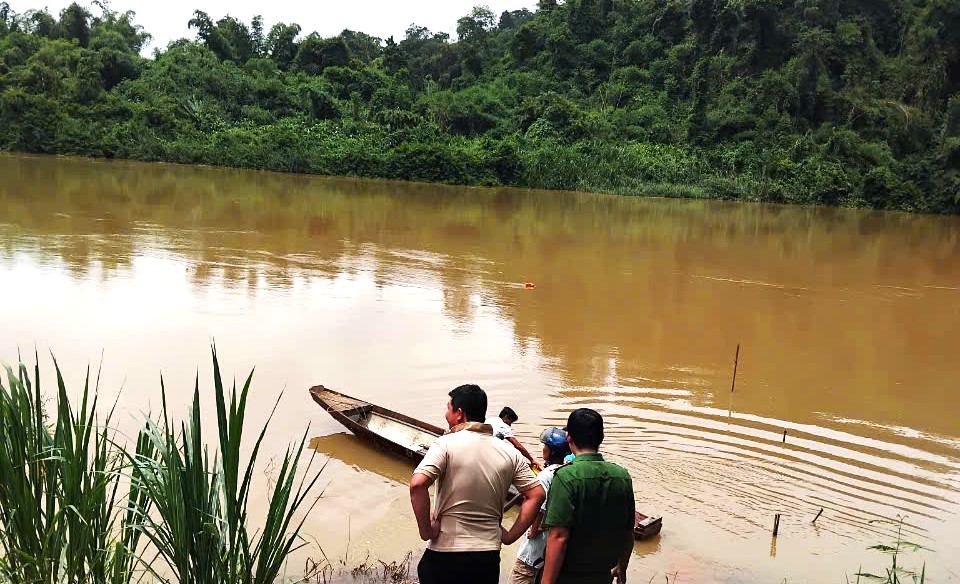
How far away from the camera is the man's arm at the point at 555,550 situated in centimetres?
253

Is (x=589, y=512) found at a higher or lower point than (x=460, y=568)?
higher

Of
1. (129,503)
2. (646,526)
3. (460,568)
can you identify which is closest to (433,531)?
(460,568)

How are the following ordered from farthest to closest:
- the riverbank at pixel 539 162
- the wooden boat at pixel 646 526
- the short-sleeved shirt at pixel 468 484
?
1. the riverbank at pixel 539 162
2. the wooden boat at pixel 646 526
3. the short-sleeved shirt at pixel 468 484

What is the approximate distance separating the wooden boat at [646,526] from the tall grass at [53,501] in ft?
9.80

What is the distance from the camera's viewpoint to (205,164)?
3462 cm

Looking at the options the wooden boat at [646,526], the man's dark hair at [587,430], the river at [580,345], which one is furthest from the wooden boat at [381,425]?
the man's dark hair at [587,430]

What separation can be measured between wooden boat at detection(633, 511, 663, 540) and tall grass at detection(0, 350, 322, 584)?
109 inches

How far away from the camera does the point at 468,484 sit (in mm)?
2658

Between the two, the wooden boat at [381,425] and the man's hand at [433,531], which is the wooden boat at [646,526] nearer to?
the wooden boat at [381,425]

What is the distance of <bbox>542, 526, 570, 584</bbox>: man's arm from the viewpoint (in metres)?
2.53

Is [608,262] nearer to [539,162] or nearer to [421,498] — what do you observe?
[421,498]

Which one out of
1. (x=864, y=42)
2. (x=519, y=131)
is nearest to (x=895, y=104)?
(x=864, y=42)

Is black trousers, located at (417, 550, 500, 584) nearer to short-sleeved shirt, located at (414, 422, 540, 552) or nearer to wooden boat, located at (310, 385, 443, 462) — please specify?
short-sleeved shirt, located at (414, 422, 540, 552)

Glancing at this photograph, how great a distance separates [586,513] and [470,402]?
50 cm
